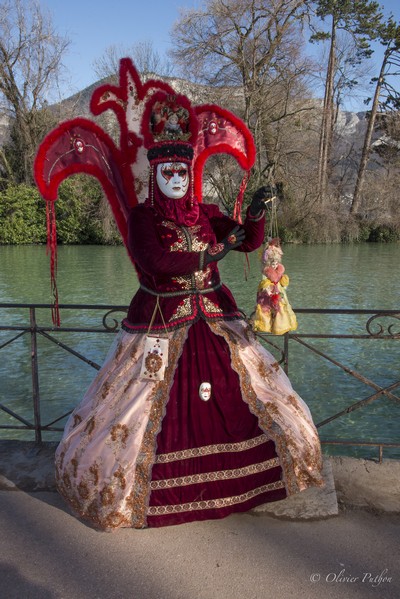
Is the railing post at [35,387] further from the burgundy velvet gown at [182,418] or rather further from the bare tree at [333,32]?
the bare tree at [333,32]

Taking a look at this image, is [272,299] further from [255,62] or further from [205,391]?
[255,62]

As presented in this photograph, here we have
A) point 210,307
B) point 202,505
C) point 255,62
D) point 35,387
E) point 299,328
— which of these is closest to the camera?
point 202,505

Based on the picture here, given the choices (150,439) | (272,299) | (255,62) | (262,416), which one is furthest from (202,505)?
(255,62)

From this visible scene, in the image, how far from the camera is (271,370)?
270 centimetres

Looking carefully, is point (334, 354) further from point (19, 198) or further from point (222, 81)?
point (19, 198)

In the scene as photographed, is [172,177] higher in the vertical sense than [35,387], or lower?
Answer: higher

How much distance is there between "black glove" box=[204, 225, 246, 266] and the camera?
2.46 meters

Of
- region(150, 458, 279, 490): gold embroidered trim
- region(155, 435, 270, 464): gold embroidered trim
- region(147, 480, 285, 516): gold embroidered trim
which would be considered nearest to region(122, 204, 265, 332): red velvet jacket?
region(155, 435, 270, 464): gold embroidered trim

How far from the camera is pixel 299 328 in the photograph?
360 inches

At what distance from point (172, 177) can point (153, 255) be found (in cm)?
43

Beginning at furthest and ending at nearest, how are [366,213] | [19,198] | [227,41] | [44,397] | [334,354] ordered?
[366,213] → [19,198] → [227,41] → [334,354] → [44,397]

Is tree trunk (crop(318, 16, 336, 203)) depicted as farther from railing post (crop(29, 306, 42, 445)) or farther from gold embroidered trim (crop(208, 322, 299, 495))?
gold embroidered trim (crop(208, 322, 299, 495))

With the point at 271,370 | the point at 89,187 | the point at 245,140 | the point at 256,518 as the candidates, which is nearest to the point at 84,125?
the point at 245,140

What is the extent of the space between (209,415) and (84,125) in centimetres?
163
